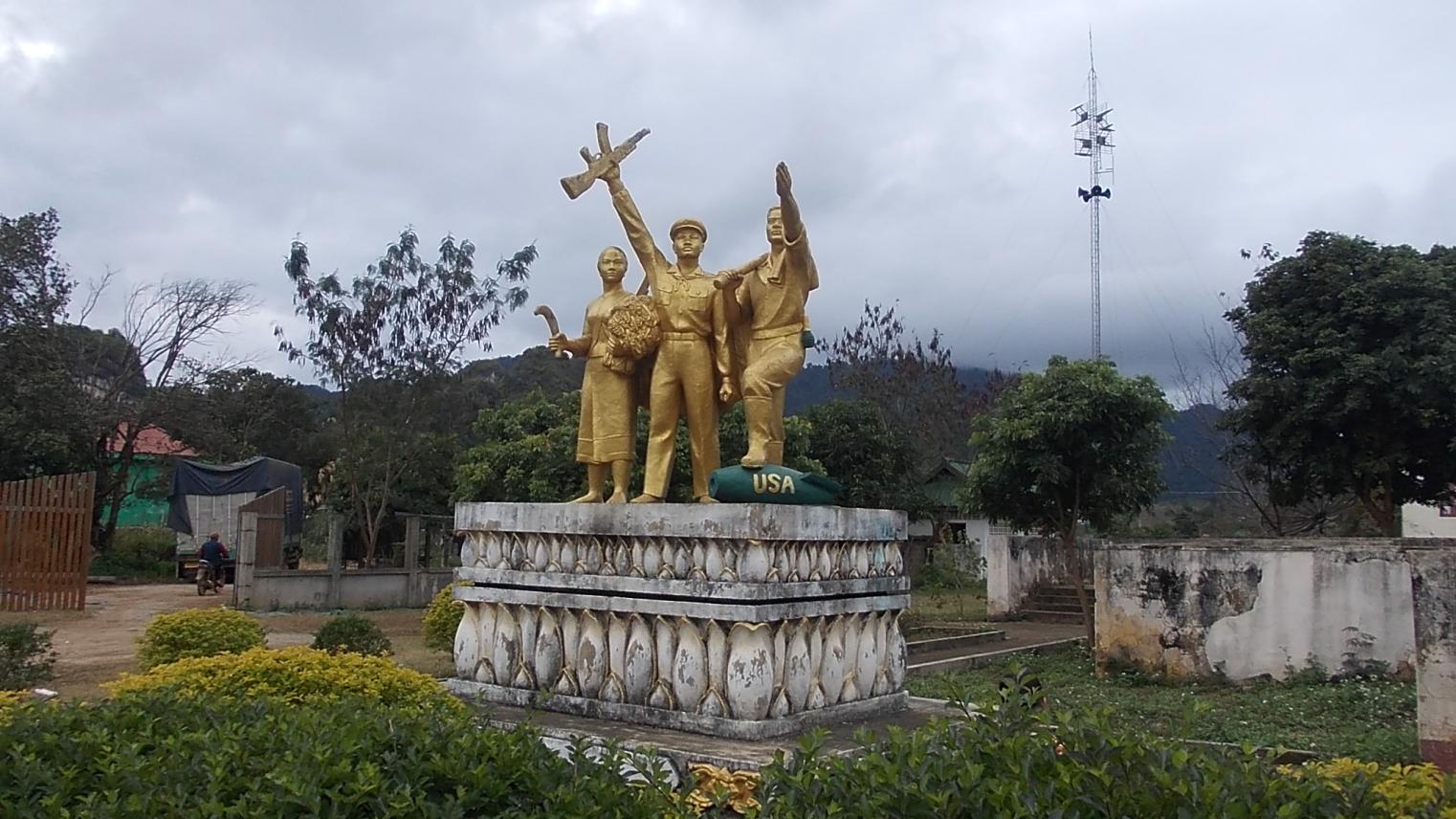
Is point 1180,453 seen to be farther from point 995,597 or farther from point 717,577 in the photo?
point 717,577

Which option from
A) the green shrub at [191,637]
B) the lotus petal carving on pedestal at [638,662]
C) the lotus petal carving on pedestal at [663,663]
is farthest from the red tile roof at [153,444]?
the lotus petal carving on pedestal at [663,663]

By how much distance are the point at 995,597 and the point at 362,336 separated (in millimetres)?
12942

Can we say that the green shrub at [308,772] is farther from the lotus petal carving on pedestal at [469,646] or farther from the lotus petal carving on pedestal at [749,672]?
the lotus petal carving on pedestal at [469,646]

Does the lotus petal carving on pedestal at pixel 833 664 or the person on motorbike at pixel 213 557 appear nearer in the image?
the lotus petal carving on pedestal at pixel 833 664

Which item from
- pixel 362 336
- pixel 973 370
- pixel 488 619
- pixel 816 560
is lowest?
pixel 488 619

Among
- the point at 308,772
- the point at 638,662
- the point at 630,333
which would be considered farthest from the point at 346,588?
the point at 308,772

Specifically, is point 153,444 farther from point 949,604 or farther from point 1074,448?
point 1074,448

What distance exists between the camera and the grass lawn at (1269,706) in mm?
8102

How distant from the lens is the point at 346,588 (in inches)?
739

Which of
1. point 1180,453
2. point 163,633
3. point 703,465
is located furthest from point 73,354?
point 1180,453

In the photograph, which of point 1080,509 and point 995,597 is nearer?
point 1080,509

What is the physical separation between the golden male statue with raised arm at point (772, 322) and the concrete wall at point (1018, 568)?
1431 centimetres

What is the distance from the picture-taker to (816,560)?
6.29 meters

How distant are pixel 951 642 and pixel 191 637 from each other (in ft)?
33.5
